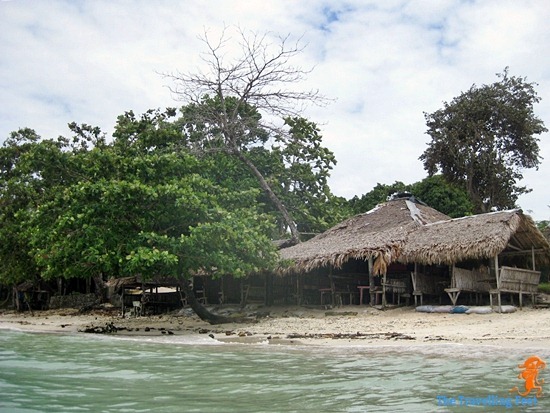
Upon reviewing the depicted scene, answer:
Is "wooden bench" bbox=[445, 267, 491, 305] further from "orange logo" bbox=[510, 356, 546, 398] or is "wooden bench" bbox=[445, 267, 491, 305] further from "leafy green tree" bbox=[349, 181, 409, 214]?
"leafy green tree" bbox=[349, 181, 409, 214]

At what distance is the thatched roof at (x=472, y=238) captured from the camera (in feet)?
47.0

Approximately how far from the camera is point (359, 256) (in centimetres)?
1597

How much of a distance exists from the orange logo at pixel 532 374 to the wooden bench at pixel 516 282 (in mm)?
6533

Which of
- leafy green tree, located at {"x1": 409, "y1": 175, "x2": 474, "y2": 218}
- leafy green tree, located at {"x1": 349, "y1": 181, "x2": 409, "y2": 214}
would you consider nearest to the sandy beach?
leafy green tree, located at {"x1": 409, "y1": 175, "x2": 474, "y2": 218}

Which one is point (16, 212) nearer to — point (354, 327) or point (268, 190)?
point (268, 190)

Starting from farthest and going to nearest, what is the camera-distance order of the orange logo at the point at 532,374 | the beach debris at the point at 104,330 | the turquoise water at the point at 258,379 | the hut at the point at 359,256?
the hut at the point at 359,256 < the beach debris at the point at 104,330 < the orange logo at the point at 532,374 < the turquoise water at the point at 258,379

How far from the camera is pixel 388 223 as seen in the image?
1845cm

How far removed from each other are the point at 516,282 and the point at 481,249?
1733 millimetres

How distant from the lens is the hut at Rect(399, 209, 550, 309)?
14.4 meters

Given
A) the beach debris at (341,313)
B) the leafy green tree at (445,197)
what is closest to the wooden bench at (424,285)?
the beach debris at (341,313)

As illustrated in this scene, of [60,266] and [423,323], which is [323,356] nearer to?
[423,323]

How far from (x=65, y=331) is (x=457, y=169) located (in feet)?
60.0

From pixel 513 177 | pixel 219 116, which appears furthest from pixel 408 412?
pixel 513 177

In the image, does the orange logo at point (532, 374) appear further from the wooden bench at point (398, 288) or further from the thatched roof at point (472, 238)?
the wooden bench at point (398, 288)
